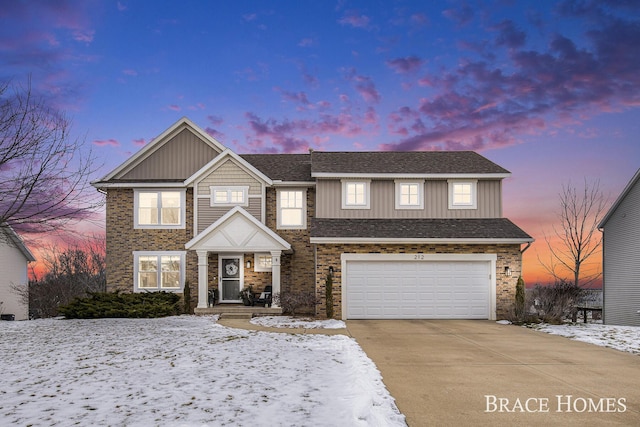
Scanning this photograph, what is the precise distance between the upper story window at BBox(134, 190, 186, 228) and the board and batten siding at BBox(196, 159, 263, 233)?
34.1 inches

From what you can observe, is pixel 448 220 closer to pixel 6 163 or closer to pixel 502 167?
pixel 502 167

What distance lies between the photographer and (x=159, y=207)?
69.3 ft

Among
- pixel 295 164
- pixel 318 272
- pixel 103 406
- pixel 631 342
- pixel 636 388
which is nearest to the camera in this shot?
pixel 103 406

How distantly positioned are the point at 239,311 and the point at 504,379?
12.3m

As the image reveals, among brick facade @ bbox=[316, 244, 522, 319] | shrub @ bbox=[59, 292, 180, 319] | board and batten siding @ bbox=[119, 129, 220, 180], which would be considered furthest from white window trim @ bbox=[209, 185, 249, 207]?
shrub @ bbox=[59, 292, 180, 319]

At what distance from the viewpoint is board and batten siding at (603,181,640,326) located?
20.7 m

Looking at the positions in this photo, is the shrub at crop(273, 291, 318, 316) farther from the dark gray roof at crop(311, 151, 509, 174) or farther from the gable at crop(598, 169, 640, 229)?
the gable at crop(598, 169, 640, 229)

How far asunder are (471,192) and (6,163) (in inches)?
658

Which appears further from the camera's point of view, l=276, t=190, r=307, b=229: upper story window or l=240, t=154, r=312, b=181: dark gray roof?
l=240, t=154, r=312, b=181: dark gray roof

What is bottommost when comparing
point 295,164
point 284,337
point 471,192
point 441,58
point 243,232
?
point 284,337

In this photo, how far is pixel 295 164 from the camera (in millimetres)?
22938

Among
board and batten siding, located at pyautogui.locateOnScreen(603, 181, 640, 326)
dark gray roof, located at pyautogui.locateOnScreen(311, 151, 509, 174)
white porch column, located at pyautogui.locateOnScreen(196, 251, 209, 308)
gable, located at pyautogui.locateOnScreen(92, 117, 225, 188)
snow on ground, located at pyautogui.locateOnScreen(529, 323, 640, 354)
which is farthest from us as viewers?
gable, located at pyautogui.locateOnScreen(92, 117, 225, 188)

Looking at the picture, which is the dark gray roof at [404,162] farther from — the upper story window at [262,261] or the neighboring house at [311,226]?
the upper story window at [262,261]

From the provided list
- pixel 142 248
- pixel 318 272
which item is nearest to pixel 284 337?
pixel 318 272
